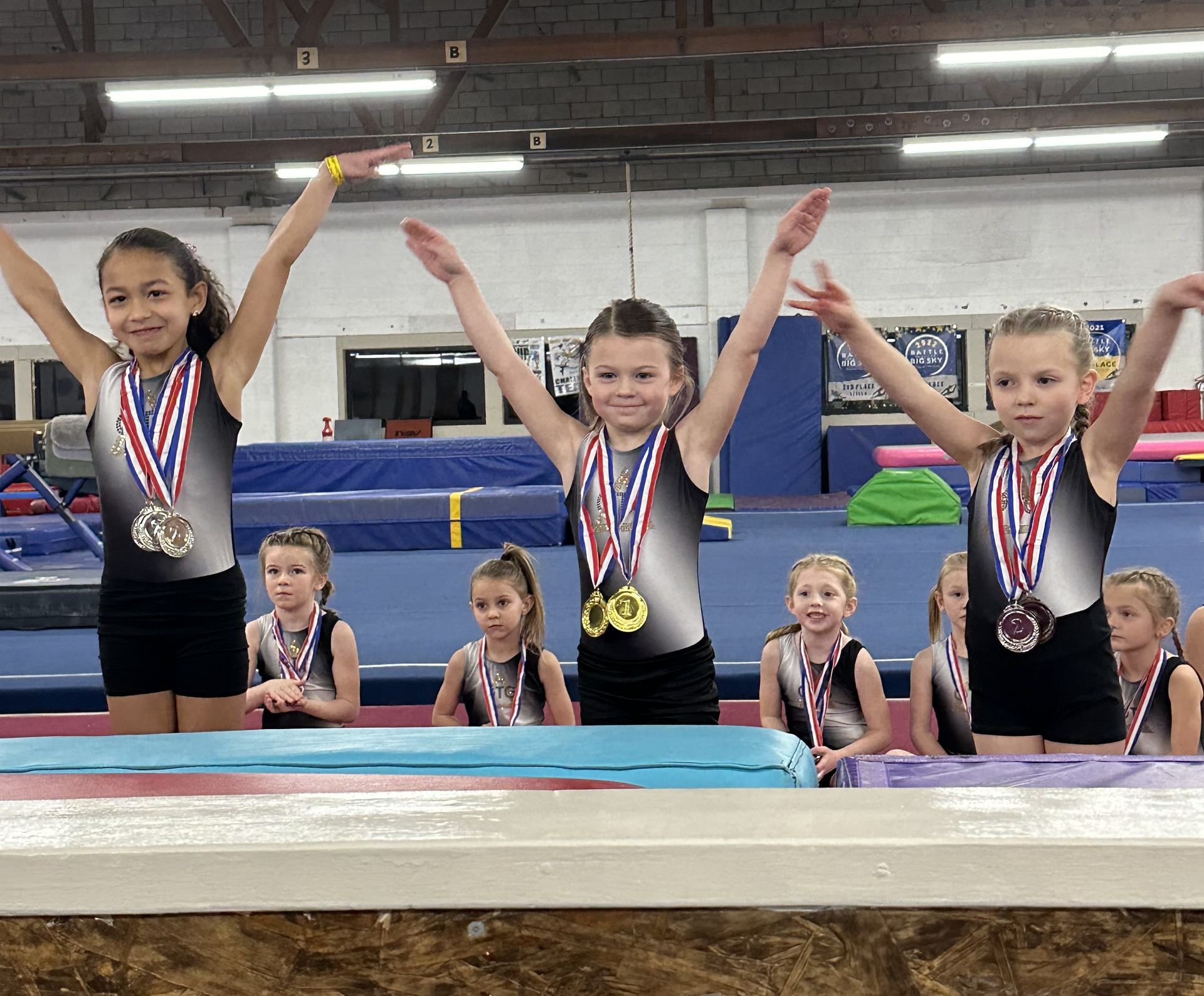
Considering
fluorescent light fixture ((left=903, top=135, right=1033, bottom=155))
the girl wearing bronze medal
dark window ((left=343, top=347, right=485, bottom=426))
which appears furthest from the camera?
dark window ((left=343, top=347, right=485, bottom=426))

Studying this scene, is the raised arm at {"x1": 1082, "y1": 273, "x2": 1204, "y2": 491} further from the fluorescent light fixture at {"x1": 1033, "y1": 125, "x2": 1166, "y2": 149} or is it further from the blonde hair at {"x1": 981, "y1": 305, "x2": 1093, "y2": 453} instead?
the fluorescent light fixture at {"x1": 1033, "y1": 125, "x2": 1166, "y2": 149}

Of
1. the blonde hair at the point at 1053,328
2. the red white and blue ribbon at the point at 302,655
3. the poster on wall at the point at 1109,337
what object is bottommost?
the red white and blue ribbon at the point at 302,655

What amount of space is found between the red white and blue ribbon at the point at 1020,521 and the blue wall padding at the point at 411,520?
17.5ft

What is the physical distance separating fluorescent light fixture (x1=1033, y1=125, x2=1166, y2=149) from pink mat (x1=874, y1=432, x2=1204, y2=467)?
2.88 metres

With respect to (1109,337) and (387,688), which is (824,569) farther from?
(1109,337)

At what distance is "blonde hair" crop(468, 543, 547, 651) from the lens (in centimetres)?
291

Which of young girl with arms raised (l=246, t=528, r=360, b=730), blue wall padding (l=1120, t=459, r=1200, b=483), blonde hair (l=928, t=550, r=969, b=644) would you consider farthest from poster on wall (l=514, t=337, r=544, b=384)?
blonde hair (l=928, t=550, r=969, b=644)

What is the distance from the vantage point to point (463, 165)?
1066 cm

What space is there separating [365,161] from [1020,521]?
5.07ft

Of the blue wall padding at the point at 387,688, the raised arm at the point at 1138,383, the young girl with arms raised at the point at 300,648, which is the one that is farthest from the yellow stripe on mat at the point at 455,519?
the raised arm at the point at 1138,383

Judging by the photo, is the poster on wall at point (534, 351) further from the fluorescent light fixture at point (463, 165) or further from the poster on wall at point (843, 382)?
the poster on wall at point (843, 382)

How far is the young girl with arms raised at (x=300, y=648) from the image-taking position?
2.99 metres

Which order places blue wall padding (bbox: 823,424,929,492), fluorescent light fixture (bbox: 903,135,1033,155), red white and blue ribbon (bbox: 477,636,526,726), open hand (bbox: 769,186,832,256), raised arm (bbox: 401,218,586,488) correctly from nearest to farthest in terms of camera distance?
open hand (bbox: 769,186,832,256) → raised arm (bbox: 401,218,586,488) → red white and blue ribbon (bbox: 477,636,526,726) → fluorescent light fixture (bbox: 903,135,1033,155) → blue wall padding (bbox: 823,424,929,492)

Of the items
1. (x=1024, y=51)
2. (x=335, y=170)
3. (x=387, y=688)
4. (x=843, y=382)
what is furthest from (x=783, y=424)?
(x=335, y=170)
